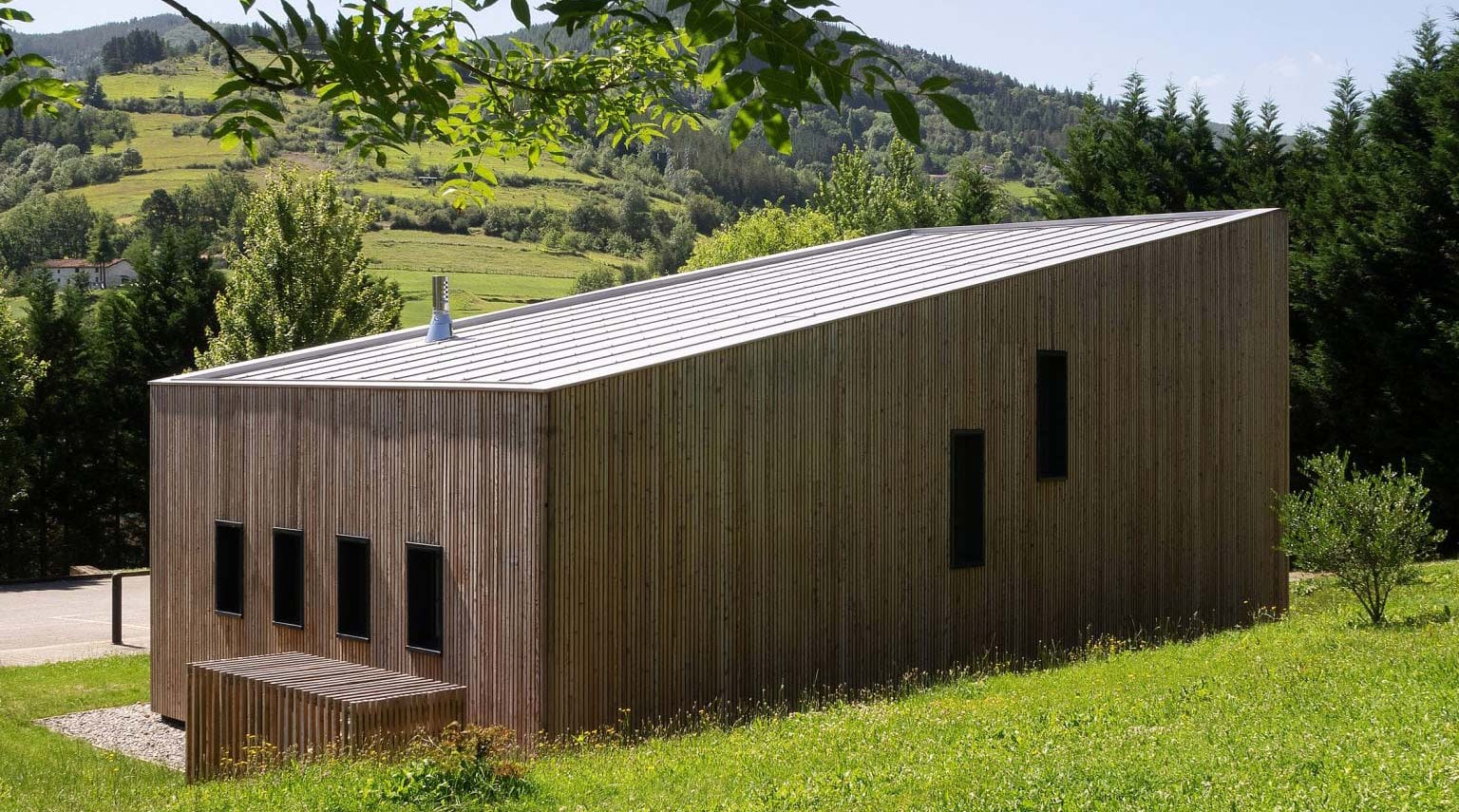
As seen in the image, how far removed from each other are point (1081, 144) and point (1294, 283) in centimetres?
788

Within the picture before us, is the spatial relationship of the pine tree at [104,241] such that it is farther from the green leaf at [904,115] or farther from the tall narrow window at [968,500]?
the green leaf at [904,115]

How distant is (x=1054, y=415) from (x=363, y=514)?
7073mm

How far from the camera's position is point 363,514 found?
1291cm

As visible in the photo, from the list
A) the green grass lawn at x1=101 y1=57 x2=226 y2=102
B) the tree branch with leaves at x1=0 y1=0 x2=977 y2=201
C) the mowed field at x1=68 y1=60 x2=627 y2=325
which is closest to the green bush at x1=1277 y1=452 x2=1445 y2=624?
the tree branch with leaves at x1=0 y1=0 x2=977 y2=201

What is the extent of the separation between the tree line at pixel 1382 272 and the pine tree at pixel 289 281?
1814 cm

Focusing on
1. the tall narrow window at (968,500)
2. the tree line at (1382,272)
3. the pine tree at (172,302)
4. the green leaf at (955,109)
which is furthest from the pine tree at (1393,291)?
the pine tree at (172,302)

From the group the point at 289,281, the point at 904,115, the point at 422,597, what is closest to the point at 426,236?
the point at 289,281

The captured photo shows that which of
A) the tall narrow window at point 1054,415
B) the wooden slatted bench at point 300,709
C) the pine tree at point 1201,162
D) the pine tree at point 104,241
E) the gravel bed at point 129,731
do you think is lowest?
the gravel bed at point 129,731

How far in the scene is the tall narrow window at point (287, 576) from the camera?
1379 cm

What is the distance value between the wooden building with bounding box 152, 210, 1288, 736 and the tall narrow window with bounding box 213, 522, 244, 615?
0.03m

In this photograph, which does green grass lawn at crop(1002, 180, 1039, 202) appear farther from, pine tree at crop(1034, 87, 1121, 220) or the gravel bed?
the gravel bed

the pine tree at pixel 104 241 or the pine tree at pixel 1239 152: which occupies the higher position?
the pine tree at pixel 104 241

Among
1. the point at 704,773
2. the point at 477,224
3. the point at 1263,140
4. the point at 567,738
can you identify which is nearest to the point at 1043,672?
the point at 567,738

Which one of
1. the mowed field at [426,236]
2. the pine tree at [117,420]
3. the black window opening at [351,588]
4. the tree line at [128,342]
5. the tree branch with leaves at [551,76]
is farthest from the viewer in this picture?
the mowed field at [426,236]
